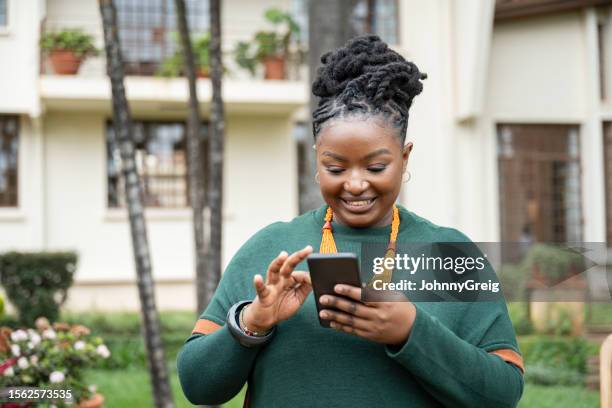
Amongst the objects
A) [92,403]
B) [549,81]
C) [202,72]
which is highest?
[202,72]

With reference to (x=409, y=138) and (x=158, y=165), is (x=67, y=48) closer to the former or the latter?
(x=158, y=165)

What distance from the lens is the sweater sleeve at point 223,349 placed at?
1584mm

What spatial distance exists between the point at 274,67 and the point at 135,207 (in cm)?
802

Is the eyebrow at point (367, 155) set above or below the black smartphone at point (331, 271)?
above

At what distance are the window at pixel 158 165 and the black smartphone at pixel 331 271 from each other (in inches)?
460

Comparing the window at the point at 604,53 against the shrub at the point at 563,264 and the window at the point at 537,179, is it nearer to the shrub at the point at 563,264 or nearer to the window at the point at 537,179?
the window at the point at 537,179

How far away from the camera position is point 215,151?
488cm

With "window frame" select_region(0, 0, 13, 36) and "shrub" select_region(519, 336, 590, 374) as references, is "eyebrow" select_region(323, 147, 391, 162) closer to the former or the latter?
"shrub" select_region(519, 336, 590, 374)

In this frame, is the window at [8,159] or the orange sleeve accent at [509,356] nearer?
the orange sleeve accent at [509,356]

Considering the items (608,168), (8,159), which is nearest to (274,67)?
(8,159)

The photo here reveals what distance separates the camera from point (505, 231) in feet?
41.5

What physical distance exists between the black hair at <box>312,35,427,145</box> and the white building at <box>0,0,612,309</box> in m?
10.4

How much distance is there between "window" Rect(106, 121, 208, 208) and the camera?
12992 mm

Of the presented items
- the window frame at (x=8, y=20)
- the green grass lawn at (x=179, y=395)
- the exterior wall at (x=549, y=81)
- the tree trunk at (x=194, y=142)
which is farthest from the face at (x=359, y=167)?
the window frame at (x=8, y=20)
